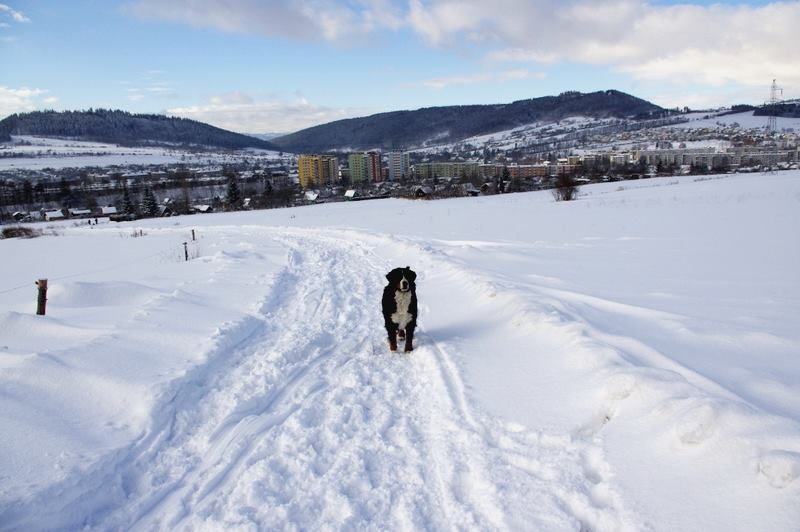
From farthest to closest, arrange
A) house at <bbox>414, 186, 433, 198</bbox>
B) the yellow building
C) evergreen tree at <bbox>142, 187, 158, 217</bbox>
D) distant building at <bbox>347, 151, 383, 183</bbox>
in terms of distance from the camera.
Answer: distant building at <bbox>347, 151, 383, 183</bbox>
the yellow building
evergreen tree at <bbox>142, 187, 158, 217</bbox>
house at <bbox>414, 186, 433, 198</bbox>

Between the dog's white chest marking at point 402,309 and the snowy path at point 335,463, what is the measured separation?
0.53m

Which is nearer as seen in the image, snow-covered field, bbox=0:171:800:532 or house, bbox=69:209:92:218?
snow-covered field, bbox=0:171:800:532

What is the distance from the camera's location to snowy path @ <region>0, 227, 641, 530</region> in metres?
2.87

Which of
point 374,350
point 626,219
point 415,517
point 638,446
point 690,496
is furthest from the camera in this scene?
point 626,219

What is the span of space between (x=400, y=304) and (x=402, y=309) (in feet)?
0.29

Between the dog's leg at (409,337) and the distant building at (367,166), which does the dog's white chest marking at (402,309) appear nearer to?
the dog's leg at (409,337)

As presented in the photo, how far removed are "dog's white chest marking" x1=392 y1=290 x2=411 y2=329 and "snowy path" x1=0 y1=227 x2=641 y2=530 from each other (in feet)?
1.73

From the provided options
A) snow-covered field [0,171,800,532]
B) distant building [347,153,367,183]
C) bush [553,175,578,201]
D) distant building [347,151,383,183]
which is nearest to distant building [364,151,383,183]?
distant building [347,151,383,183]

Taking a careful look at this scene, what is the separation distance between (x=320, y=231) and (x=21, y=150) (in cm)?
22452

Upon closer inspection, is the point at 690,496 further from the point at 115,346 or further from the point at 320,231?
the point at 320,231

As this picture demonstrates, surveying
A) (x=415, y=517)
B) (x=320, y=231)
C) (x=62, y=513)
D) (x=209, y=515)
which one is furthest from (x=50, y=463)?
(x=320, y=231)

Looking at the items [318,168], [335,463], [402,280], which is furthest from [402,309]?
[318,168]

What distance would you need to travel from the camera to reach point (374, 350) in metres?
5.94

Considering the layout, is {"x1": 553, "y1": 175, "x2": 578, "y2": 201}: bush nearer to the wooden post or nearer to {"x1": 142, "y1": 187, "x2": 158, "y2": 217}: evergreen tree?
the wooden post
